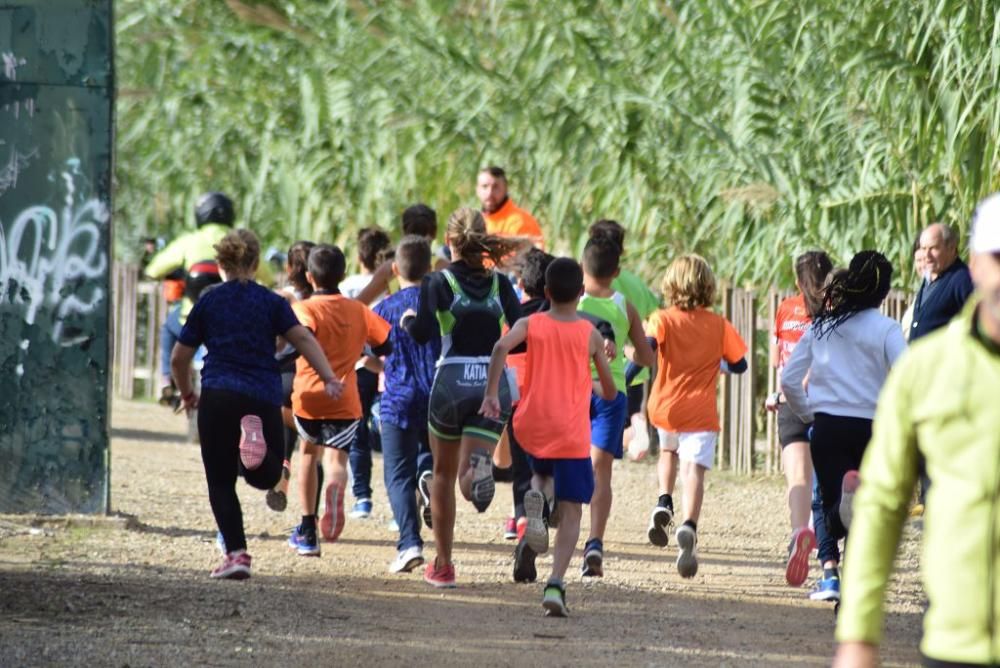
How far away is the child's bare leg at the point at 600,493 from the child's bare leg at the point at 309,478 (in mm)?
1376

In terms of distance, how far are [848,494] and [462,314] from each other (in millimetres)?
1887

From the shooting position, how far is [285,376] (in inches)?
389

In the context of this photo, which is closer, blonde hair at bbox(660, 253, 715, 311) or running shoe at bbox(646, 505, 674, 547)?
blonde hair at bbox(660, 253, 715, 311)

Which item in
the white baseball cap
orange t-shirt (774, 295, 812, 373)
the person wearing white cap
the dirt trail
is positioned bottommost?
the dirt trail

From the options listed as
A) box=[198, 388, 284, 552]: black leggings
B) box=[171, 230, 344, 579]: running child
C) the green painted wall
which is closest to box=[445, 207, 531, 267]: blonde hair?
box=[171, 230, 344, 579]: running child

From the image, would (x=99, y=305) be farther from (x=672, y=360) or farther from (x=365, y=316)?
(x=672, y=360)

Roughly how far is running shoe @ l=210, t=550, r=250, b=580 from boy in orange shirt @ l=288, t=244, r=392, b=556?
0.94 meters

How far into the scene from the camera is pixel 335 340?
30.9ft

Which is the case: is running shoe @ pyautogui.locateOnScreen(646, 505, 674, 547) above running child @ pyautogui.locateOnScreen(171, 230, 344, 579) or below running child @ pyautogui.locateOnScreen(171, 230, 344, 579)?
below

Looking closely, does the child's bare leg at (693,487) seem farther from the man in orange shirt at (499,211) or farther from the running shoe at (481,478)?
the man in orange shirt at (499,211)

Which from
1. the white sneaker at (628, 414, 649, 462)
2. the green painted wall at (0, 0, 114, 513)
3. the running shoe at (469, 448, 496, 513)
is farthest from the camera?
the green painted wall at (0, 0, 114, 513)

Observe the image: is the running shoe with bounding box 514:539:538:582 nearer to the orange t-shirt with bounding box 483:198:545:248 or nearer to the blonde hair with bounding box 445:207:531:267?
the blonde hair with bounding box 445:207:531:267

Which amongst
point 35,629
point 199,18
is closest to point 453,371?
point 35,629

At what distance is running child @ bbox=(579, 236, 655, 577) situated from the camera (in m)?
8.95
